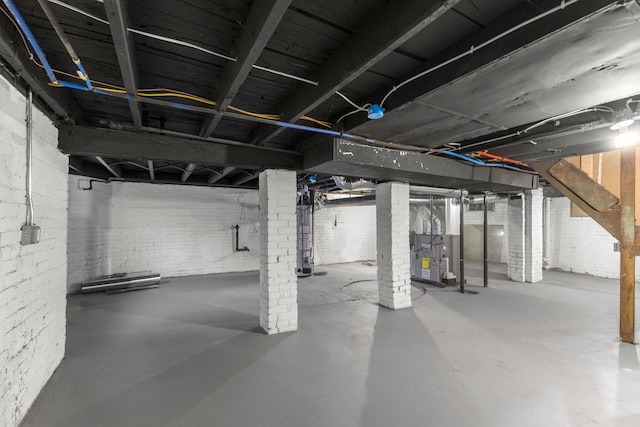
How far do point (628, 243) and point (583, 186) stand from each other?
2.53 feet

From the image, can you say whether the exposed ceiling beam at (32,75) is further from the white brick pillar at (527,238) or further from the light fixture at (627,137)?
the white brick pillar at (527,238)

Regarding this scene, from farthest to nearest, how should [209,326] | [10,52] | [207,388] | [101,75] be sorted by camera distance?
[209,326] → [207,388] → [101,75] → [10,52]

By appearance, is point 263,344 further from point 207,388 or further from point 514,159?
point 514,159

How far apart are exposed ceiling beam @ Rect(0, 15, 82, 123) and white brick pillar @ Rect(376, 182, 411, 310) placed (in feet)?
11.3

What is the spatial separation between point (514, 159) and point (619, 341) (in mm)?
2185

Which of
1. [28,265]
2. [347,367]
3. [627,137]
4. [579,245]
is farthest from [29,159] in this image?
[579,245]

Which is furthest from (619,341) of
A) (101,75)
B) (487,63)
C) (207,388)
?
(101,75)

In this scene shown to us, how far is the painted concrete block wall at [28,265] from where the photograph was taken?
1.59 m

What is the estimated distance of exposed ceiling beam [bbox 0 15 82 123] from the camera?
129cm

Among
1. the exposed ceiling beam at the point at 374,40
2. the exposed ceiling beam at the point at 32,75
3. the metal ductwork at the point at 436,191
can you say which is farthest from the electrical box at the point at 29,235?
the metal ductwork at the point at 436,191

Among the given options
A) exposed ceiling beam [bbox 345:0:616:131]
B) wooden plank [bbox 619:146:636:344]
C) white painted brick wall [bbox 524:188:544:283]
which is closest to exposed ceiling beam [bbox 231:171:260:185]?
exposed ceiling beam [bbox 345:0:616:131]

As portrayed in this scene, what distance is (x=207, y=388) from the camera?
215 cm

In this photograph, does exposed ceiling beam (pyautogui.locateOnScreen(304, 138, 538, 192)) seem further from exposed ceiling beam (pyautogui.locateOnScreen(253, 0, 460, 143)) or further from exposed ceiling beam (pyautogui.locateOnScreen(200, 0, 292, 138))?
exposed ceiling beam (pyautogui.locateOnScreen(200, 0, 292, 138))

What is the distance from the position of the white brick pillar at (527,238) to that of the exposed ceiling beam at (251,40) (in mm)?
6171
